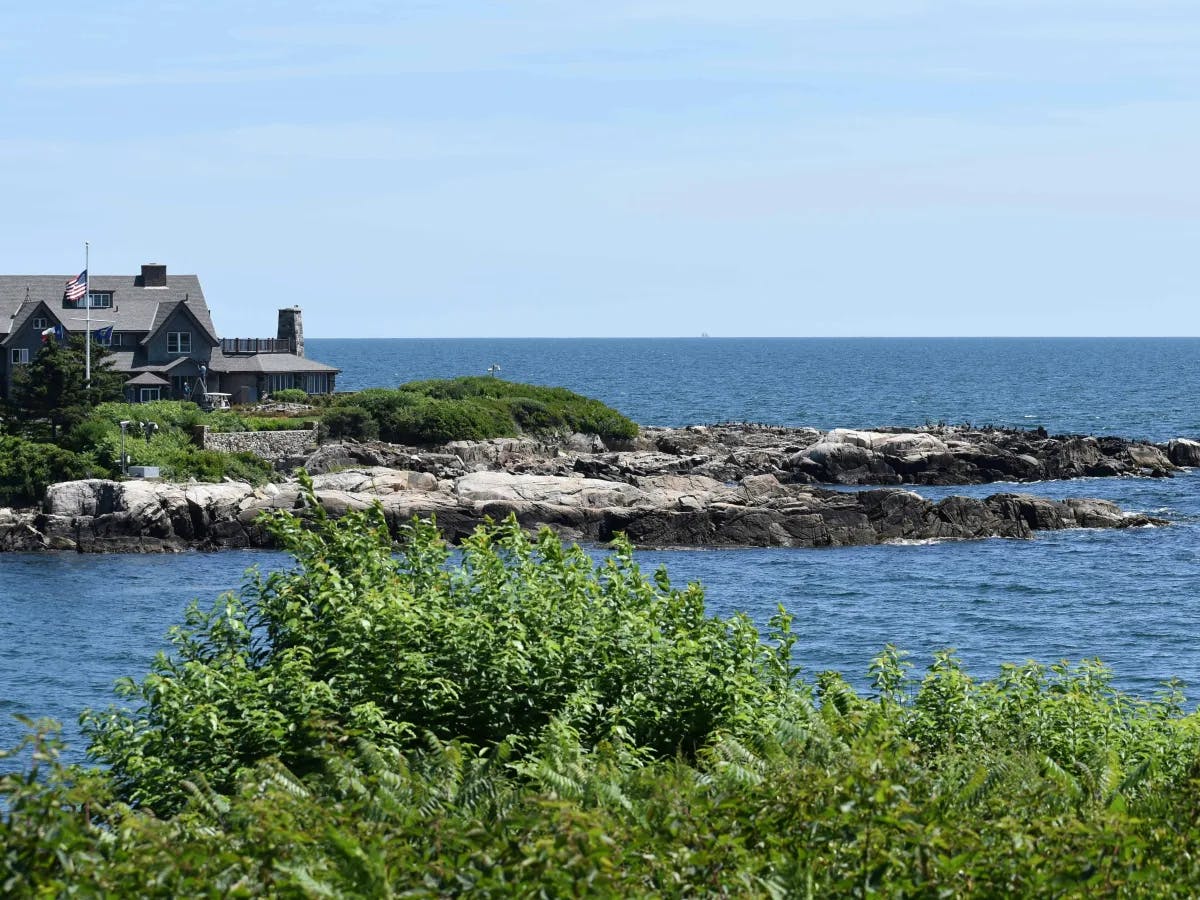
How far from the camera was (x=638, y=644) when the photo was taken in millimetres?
19219

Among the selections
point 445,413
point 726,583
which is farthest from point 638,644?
point 445,413

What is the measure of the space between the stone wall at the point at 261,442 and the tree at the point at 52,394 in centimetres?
585

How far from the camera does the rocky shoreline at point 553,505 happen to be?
59.8 metres

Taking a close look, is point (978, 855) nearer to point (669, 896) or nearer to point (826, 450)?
point (669, 896)

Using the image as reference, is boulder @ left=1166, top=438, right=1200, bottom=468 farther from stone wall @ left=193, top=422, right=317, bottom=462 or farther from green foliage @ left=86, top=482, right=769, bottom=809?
green foliage @ left=86, top=482, right=769, bottom=809

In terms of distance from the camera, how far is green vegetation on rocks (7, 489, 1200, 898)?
9734mm

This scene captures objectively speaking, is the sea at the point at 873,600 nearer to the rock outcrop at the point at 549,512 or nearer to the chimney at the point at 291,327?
the rock outcrop at the point at 549,512

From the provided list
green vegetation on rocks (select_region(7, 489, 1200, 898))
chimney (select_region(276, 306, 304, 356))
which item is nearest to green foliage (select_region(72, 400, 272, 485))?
chimney (select_region(276, 306, 304, 356))

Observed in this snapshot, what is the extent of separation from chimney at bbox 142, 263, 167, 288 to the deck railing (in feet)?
18.8

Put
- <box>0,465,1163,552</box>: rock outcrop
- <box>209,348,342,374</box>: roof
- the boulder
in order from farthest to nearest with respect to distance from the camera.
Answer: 1. the boulder
2. <box>209,348,342,374</box>: roof
3. <box>0,465,1163,552</box>: rock outcrop

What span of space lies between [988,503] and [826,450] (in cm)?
1874

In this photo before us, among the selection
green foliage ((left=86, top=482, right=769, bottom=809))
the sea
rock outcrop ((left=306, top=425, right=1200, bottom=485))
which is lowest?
the sea

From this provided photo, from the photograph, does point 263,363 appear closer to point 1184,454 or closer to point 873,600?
point 873,600

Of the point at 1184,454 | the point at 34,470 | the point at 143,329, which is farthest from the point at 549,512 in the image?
the point at 1184,454
